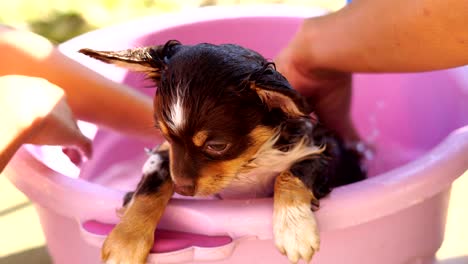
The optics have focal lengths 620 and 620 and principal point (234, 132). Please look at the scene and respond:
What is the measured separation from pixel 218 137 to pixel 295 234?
0.23 meters

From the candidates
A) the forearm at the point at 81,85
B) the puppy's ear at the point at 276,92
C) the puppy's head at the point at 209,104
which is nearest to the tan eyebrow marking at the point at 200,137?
the puppy's head at the point at 209,104

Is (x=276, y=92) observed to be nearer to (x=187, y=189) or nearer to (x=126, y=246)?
(x=187, y=189)

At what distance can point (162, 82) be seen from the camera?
1197mm

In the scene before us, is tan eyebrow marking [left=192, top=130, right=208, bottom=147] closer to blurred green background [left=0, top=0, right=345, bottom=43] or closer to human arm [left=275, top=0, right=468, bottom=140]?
human arm [left=275, top=0, right=468, bottom=140]

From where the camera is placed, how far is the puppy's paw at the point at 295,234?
1172 millimetres

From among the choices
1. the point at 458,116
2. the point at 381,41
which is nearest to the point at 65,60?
the point at 381,41

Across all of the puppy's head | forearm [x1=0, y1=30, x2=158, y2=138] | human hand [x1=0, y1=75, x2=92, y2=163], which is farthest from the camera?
forearm [x1=0, y1=30, x2=158, y2=138]

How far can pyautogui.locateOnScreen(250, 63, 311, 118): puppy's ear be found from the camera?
1.03m

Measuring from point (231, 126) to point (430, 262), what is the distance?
2.24 ft

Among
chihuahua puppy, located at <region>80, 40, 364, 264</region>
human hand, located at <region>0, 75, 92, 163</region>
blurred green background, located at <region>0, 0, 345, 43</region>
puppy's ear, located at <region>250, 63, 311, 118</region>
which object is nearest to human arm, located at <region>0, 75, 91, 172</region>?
human hand, located at <region>0, 75, 92, 163</region>

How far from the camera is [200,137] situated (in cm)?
117

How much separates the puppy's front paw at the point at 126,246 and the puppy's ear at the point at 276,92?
357 mm

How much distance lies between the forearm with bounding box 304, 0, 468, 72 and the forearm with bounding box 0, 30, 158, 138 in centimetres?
53

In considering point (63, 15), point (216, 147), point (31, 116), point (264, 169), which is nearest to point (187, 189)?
point (216, 147)
